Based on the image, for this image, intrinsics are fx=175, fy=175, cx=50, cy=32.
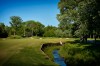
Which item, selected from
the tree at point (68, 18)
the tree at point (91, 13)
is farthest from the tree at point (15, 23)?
the tree at point (91, 13)

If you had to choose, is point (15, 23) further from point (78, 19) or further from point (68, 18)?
point (78, 19)

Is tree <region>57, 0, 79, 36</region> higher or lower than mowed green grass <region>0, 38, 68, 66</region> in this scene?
higher

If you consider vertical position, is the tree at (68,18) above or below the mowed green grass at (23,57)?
above

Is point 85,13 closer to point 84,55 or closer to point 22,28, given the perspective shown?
point 84,55

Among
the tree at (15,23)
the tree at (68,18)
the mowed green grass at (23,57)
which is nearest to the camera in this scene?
the mowed green grass at (23,57)

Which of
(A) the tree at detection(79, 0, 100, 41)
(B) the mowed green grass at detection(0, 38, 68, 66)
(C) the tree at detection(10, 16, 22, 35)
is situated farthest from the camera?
(C) the tree at detection(10, 16, 22, 35)

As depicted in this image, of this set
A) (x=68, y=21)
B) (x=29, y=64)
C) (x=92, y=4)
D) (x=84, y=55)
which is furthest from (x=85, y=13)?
(x=68, y=21)

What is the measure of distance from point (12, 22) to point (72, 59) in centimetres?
12408

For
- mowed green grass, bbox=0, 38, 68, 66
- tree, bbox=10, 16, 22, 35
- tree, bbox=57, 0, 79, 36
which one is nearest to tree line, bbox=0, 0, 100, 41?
tree, bbox=57, 0, 79, 36

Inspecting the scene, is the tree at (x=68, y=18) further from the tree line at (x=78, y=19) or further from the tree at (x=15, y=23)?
the tree at (x=15, y=23)

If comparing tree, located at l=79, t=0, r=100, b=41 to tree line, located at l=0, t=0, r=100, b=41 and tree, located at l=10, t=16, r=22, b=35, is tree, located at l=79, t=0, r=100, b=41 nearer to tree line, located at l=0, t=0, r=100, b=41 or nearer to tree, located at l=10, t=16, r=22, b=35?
tree line, located at l=0, t=0, r=100, b=41

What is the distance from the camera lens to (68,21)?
46625mm

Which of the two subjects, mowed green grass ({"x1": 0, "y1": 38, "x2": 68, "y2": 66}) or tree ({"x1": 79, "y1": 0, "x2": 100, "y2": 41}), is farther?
tree ({"x1": 79, "y1": 0, "x2": 100, "y2": 41})

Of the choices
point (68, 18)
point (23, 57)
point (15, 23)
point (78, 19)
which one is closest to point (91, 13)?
point (78, 19)
